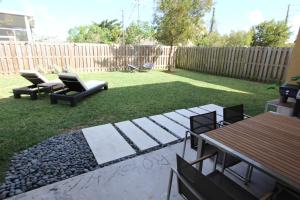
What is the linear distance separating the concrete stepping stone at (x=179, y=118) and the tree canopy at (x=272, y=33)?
51.1 ft

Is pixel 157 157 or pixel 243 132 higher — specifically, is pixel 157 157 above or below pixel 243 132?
below

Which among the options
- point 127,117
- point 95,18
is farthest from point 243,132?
point 95,18

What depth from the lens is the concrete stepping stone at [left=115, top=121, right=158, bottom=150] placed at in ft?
9.56

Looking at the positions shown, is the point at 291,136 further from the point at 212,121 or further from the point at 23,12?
the point at 23,12

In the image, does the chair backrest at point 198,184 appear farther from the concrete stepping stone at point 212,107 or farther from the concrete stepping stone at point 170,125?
the concrete stepping stone at point 212,107

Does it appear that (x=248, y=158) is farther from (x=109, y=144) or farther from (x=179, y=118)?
(x=179, y=118)

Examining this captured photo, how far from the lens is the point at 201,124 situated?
2234 millimetres

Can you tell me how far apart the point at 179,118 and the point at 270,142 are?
251 centimetres

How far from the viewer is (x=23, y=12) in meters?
14.2

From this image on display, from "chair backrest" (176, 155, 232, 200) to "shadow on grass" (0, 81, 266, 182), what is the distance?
2.24 meters

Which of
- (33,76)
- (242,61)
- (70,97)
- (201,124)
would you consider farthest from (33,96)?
(242,61)

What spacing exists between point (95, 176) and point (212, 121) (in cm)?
162

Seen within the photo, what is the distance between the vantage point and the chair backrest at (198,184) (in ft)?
3.29

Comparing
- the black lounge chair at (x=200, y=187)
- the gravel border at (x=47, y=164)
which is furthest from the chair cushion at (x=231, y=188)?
the gravel border at (x=47, y=164)
